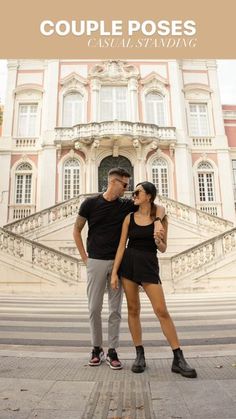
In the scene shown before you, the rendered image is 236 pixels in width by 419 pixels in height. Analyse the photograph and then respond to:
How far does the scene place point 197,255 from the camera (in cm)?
1212

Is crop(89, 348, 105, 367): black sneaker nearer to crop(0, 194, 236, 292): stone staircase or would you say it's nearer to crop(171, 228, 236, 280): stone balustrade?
crop(0, 194, 236, 292): stone staircase

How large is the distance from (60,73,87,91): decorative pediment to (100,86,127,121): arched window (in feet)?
4.74

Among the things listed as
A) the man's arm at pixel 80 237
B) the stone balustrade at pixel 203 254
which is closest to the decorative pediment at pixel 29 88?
the stone balustrade at pixel 203 254

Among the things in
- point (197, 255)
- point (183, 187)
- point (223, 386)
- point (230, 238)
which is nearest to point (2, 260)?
point (197, 255)

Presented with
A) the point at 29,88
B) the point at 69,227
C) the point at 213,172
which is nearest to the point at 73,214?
the point at 69,227

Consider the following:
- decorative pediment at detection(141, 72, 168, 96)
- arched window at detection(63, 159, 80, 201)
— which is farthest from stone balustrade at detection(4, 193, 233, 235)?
decorative pediment at detection(141, 72, 168, 96)

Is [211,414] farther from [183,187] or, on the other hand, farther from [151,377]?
[183,187]

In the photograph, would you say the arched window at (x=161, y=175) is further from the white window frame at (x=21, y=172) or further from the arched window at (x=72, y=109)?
the white window frame at (x=21, y=172)

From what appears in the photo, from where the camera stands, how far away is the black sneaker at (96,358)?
125 inches

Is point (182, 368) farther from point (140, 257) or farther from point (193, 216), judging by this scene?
point (193, 216)

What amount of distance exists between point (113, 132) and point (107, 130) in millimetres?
416

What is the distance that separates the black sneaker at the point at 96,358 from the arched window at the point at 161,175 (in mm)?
18664

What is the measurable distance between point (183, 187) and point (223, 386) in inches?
764

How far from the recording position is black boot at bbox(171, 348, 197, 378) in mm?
2738
